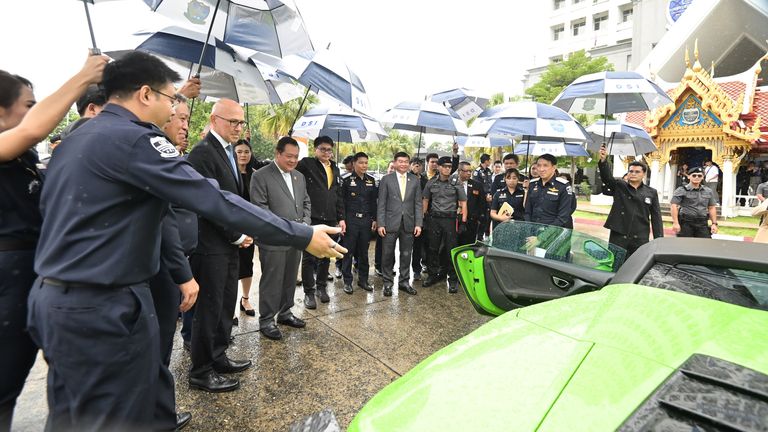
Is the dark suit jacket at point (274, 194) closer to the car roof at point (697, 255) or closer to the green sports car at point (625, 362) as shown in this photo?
the green sports car at point (625, 362)

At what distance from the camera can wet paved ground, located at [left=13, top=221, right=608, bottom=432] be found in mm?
2516

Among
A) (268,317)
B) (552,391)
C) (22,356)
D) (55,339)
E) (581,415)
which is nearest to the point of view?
(581,415)

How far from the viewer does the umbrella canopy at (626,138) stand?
28.5ft

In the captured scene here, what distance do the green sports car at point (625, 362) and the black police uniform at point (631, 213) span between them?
11.1 ft

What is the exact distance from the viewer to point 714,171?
1134 centimetres

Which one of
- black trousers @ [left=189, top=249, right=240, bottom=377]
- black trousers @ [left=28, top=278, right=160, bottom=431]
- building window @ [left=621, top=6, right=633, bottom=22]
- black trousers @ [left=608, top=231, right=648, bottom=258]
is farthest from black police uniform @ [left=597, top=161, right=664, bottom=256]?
building window @ [left=621, top=6, right=633, bottom=22]

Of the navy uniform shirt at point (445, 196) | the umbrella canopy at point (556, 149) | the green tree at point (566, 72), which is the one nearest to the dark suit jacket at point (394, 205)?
the navy uniform shirt at point (445, 196)

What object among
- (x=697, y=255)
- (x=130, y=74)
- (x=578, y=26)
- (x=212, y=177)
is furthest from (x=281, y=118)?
(x=578, y=26)

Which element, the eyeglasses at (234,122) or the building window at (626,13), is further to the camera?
the building window at (626,13)

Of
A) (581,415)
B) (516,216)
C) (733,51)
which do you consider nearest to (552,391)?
(581,415)

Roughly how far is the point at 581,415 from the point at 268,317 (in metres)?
3.13

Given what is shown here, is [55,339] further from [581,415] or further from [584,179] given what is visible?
[584,179]

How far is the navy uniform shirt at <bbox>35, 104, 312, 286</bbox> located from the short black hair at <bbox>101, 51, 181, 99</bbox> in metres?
0.16

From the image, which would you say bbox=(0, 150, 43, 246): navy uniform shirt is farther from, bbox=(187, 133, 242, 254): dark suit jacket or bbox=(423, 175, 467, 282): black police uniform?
bbox=(423, 175, 467, 282): black police uniform
